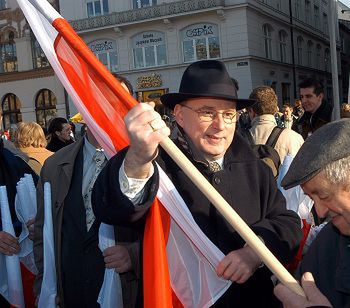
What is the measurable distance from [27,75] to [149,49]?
817cm

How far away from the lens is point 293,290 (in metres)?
1.63

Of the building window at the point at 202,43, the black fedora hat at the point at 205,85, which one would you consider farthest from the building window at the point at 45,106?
the black fedora hat at the point at 205,85

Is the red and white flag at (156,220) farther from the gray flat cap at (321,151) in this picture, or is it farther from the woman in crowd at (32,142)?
the woman in crowd at (32,142)

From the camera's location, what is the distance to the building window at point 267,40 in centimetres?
2861

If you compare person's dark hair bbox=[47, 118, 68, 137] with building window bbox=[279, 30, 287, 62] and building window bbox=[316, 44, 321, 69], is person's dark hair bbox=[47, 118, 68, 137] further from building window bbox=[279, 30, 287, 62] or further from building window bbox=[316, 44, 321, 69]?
building window bbox=[316, 44, 321, 69]

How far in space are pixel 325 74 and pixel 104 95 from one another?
39.2 m

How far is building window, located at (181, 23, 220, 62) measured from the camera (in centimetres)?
2620

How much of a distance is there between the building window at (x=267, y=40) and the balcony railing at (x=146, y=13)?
4209 mm

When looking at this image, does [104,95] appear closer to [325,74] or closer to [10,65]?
[10,65]

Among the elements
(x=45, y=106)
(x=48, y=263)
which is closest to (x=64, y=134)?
(x=48, y=263)

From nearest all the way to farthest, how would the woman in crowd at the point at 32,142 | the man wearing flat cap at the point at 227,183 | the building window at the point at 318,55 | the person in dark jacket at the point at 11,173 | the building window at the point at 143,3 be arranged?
the man wearing flat cap at the point at 227,183, the person in dark jacket at the point at 11,173, the woman in crowd at the point at 32,142, the building window at the point at 143,3, the building window at the point at 318,55

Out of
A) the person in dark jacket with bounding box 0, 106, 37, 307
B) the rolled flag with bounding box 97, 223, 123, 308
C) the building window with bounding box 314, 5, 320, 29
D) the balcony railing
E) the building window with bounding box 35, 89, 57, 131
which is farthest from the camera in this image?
the building window with bounding box 314, 5, 320, 29

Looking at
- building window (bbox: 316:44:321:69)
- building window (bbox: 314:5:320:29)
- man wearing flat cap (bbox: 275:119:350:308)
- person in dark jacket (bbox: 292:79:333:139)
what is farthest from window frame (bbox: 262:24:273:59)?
man wearing flat cap (bbox: 275:119:350:308)

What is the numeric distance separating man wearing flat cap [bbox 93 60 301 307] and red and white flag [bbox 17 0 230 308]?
0.11 m
